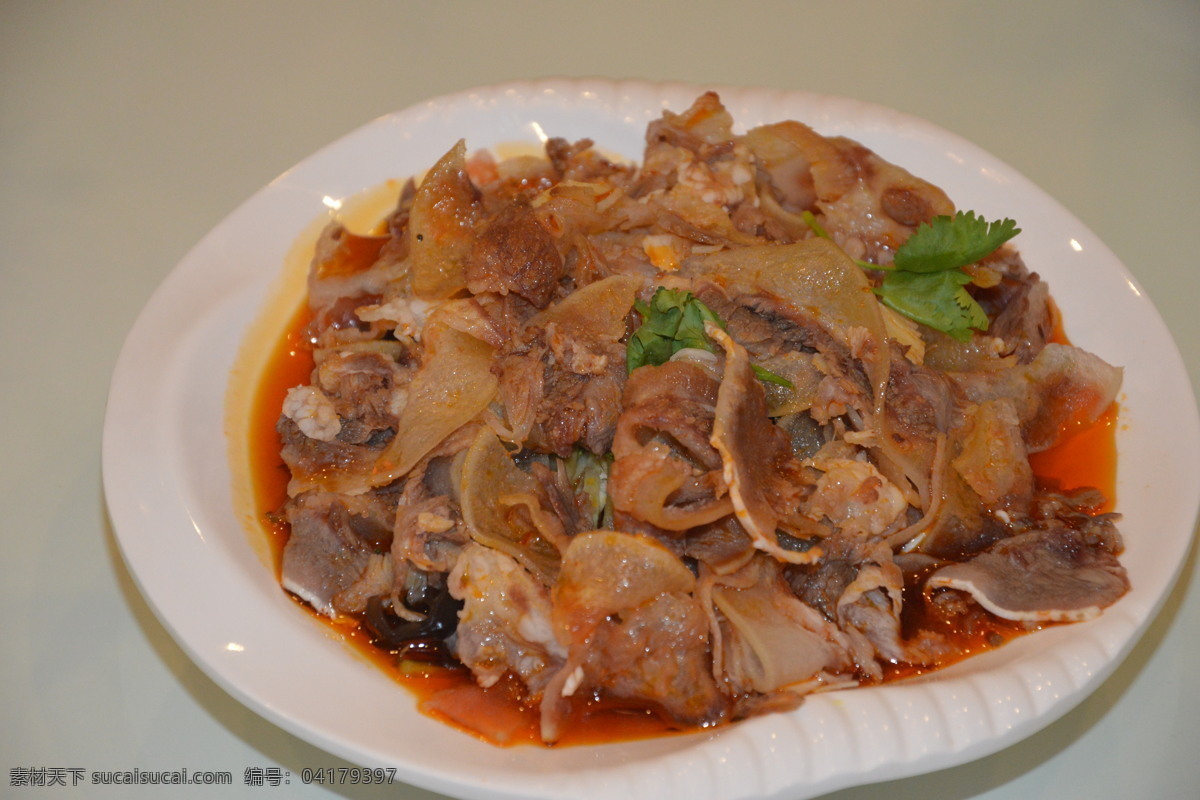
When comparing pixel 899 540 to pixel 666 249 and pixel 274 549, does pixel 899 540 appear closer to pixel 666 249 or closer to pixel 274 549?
pixel 666 249

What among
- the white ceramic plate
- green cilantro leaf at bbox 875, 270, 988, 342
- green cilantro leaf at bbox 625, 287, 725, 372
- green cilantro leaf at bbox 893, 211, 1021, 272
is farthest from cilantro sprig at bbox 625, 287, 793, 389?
the white ceramic plate

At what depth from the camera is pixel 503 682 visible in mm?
2576

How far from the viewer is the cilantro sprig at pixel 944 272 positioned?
10.2ft

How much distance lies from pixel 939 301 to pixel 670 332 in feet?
3.42

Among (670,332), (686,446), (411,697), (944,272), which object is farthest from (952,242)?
(411,697)

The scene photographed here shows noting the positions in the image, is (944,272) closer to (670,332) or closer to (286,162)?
(670,332)

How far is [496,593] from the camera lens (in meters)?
2.56

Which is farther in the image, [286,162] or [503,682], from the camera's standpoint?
[286,162]

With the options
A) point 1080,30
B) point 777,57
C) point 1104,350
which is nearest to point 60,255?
point 777,57

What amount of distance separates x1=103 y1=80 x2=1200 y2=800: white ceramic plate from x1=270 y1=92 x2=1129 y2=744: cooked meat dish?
15cm

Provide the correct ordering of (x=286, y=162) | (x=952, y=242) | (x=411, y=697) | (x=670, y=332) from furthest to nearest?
(x=286, y=162) → (x=952, y=242) → (x=670, y=332) → (x=411, y=697)

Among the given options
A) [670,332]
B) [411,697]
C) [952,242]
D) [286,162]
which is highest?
[952,242]

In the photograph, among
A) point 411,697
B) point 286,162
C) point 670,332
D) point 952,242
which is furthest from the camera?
point 286,162

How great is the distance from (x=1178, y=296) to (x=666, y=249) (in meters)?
2.78
